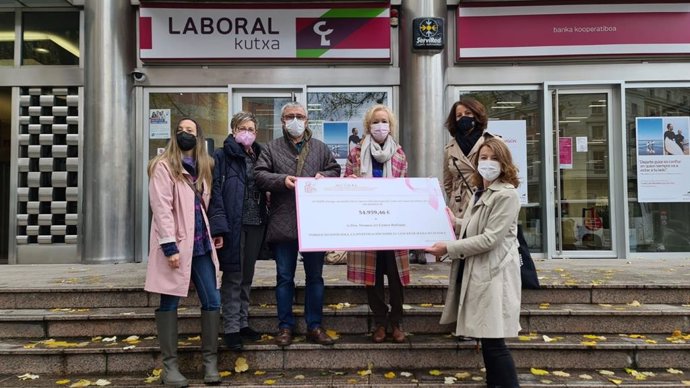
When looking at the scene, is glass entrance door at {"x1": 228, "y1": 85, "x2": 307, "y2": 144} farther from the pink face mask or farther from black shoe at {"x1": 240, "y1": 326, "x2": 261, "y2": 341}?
black shoe at {"x1": 240, "y1": 326, "x2": 261, "y2": 341}

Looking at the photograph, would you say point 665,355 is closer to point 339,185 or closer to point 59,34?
point 339,185

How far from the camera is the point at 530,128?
8172 mm

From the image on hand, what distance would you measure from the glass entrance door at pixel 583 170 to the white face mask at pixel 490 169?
204 inches

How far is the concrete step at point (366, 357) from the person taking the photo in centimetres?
423

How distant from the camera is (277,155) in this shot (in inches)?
164

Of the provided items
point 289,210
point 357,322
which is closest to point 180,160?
point 289,210

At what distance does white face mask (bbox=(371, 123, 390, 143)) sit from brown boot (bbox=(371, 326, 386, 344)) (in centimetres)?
171

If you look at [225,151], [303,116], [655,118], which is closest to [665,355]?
[303,116]

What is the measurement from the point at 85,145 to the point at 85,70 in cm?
126

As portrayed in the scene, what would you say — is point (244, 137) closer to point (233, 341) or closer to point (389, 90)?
point (233, 341)

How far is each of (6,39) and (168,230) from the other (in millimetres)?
7085

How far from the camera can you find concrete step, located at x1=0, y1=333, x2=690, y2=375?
4234 millimetres

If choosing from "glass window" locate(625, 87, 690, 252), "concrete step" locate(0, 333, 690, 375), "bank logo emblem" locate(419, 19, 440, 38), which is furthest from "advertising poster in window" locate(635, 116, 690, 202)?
"concrete step" locate(0, 333, 690, 375)

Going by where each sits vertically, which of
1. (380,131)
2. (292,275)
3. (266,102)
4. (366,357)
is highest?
(266,102)
